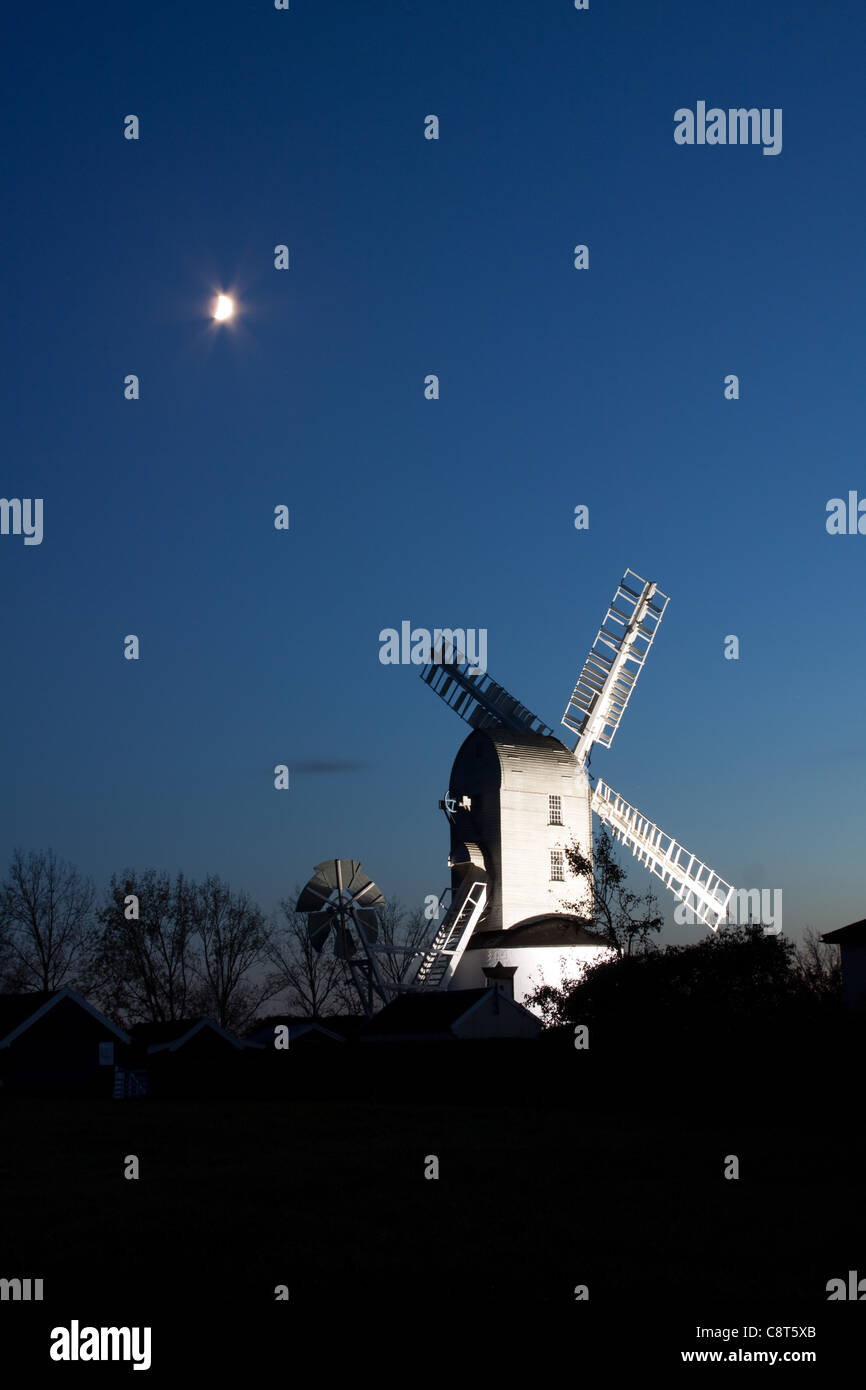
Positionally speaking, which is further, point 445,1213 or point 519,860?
point 519,860

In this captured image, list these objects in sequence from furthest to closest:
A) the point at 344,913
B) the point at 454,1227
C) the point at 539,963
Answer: the point at 344,913 < the point at 539,963 < the point at 454,1227

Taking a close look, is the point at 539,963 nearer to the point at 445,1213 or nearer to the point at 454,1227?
the point at 445,1213

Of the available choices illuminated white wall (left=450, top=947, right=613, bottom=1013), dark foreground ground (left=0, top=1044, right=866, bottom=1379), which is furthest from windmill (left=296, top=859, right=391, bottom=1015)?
dark foreground ground (left=0, top=1044, right=866, bottom=1379)

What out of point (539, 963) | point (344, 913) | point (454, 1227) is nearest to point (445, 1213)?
point (454, 1227)

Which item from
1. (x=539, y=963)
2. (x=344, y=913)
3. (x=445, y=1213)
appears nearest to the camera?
(x=445, y=1213)

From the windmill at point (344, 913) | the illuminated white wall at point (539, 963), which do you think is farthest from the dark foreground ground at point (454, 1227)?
the windmill at point (344, 913)

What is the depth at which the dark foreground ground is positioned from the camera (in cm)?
1187

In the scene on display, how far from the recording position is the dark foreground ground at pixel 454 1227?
11.9 metres

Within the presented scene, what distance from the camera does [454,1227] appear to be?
16750 millimetres

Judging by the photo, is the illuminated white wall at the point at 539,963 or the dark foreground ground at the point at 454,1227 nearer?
the dark foreground ground at the point at 454,1227

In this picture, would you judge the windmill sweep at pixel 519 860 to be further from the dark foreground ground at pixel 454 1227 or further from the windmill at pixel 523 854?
the dark foreground ground at pixel 454 1227
